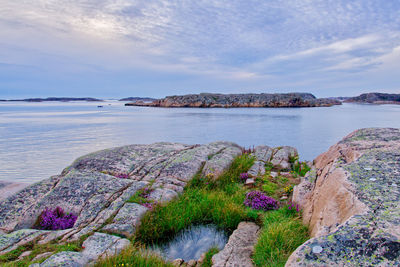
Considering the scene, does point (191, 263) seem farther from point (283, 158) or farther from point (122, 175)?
point (283, 158)

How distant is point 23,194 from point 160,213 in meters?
6.03

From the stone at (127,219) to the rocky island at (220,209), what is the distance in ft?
0.10

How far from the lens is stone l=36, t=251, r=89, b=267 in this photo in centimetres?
486

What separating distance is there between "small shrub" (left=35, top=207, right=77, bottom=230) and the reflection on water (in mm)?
3222

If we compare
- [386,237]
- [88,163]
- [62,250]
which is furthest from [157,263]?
[88,163]

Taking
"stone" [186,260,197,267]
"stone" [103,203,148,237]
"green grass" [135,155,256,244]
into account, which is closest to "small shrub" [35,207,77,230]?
"stone" [103,203,148,237]

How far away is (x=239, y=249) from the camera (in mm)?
6203

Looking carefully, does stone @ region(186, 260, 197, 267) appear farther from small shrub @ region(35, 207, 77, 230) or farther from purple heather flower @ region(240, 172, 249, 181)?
purple heather flower @ region(240, 172, 249, 181)

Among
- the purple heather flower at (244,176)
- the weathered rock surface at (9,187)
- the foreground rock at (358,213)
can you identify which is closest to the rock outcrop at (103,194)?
the purple heather flower at (244,176)

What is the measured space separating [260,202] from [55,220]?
7.38m

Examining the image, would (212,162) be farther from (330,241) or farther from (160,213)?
(330,241)

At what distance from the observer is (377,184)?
469cm

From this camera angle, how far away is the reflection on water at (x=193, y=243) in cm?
693

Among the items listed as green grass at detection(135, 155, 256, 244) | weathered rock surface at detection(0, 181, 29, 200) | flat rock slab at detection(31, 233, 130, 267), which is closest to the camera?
flat rock slab at detection(31, 233, 130, 267)
